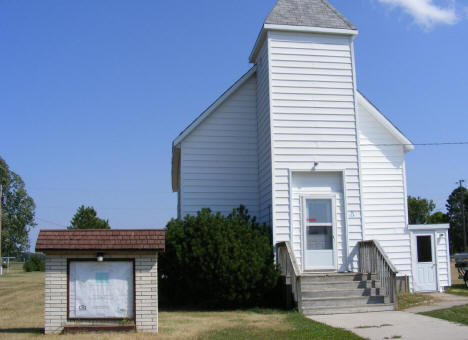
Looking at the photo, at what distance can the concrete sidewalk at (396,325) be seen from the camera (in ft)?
29.5

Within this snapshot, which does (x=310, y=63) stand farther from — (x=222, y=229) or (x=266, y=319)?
(x=266, y=319)

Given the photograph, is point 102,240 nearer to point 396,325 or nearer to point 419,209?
point 396,325

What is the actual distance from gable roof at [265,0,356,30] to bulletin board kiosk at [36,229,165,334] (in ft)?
27.6

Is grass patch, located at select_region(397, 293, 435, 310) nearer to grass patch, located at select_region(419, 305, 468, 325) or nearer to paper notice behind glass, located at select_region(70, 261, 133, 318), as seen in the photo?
grass patch, located at select_region(419, 305, 468, 325)

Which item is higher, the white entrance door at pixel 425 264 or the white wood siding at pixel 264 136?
the white wood siding at pixel 264 136

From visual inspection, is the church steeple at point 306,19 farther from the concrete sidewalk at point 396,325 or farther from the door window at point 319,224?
the concrete sidewalk at point 396,325

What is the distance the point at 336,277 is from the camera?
523 inches

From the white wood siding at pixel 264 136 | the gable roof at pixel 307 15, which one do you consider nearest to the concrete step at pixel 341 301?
the white wood siding at pixel 264 136

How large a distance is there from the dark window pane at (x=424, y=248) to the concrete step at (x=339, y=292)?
5.37 m

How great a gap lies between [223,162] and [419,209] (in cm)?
5411

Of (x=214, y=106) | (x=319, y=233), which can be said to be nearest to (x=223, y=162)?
(x=214, y=106)

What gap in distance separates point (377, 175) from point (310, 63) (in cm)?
444

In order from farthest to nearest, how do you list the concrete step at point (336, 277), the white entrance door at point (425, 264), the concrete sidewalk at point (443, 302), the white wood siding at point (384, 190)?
the white entrance door at point (425, 264) < the white wood siding at point (384, 190) < the concrete step at point (336, 277) < the concrete sidewalk at point (443, 302)


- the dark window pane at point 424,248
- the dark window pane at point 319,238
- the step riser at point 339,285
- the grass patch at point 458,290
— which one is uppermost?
the dark window pane at point 319,238
